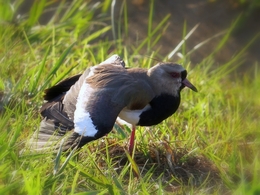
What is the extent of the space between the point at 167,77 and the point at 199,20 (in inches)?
122

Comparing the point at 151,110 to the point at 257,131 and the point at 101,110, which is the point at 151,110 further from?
the point at 257,131

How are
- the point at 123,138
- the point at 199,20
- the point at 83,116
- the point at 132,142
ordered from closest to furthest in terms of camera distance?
the point at 83,116 → the point at 132,142 → the point at 123,138 → the point at 199,20

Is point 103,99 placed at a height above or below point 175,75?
above

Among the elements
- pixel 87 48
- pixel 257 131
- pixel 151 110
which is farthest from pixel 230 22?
pixel 151 110

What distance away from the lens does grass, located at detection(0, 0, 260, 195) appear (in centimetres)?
354

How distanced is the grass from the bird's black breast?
243 mm

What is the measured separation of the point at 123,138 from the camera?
439cm

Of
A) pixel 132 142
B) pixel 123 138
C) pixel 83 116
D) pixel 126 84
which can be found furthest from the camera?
pixel 123 138

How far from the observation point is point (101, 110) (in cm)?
383

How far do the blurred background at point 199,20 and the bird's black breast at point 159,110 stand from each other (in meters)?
2.52

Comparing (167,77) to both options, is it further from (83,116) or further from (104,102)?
(83,116)

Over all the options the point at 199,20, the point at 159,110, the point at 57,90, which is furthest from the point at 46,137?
the point at 199,20

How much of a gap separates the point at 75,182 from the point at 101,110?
1.83 feet

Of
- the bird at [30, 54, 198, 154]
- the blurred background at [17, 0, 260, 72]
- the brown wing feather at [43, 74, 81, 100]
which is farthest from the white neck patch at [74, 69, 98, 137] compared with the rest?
the blurred background at [17, 0, 260, 72]
